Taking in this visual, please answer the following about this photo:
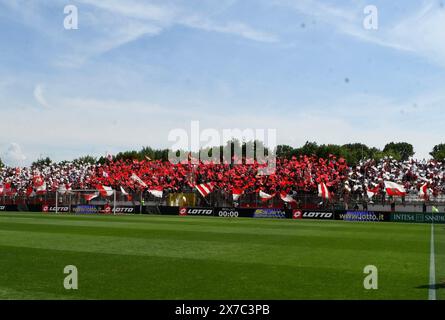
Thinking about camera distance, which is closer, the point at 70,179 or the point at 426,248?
the point at 426,248

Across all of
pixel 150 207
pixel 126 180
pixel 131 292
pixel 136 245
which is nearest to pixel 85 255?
pixel 136 245

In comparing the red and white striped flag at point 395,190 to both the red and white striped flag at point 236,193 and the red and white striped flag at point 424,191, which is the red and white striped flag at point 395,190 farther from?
the red and white striped flag at point 236,193

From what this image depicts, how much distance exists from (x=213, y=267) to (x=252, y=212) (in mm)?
35475

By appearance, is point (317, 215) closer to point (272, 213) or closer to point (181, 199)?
point (272, 213)

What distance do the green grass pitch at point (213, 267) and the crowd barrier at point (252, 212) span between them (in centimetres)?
2033

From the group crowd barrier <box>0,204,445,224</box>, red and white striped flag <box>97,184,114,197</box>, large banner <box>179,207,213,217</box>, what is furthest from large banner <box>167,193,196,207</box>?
red and white striped flag <box>97,184,114,197</box>

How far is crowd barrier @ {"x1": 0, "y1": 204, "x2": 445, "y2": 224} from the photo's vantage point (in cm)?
4156

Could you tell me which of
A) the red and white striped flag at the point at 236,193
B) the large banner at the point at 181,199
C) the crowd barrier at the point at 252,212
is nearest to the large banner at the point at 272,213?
the crowd barrier at the point at 252,212

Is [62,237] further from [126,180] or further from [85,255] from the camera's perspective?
[126,180]

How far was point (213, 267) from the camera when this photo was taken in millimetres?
13539

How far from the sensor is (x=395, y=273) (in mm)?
12664

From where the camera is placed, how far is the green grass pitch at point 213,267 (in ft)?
32.9
